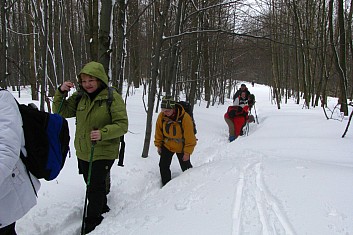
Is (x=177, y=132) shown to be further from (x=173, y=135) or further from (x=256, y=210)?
(x=256, y=210)

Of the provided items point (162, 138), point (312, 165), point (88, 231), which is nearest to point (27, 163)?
point (88, 231)

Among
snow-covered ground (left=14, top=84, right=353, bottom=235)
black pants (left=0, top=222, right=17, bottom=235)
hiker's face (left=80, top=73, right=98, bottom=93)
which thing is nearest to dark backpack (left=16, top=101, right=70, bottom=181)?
black pants (left=0, top=222, right=17, bottom=235)

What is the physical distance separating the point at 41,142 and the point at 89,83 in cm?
134

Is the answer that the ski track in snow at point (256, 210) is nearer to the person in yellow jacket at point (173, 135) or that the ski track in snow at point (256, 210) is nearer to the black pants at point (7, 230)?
the person in yellow jacket at point (173, 135)

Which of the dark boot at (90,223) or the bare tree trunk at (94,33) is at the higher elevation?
the bare tree trunk at (94,33)

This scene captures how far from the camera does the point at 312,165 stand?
494 cm

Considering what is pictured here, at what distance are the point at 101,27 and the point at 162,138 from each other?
236 cm

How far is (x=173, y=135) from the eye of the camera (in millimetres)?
5723

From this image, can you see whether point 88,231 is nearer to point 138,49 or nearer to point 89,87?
point 89,87

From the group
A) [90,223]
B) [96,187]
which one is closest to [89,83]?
[96,187]

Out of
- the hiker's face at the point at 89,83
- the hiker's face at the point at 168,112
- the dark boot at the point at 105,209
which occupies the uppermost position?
the hiker's face at the point at 89,83

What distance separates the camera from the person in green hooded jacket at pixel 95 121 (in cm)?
362

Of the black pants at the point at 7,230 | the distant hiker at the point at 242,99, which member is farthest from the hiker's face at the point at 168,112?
the distant hiker at the point at 242,99

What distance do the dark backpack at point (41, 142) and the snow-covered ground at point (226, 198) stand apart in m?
1.39
